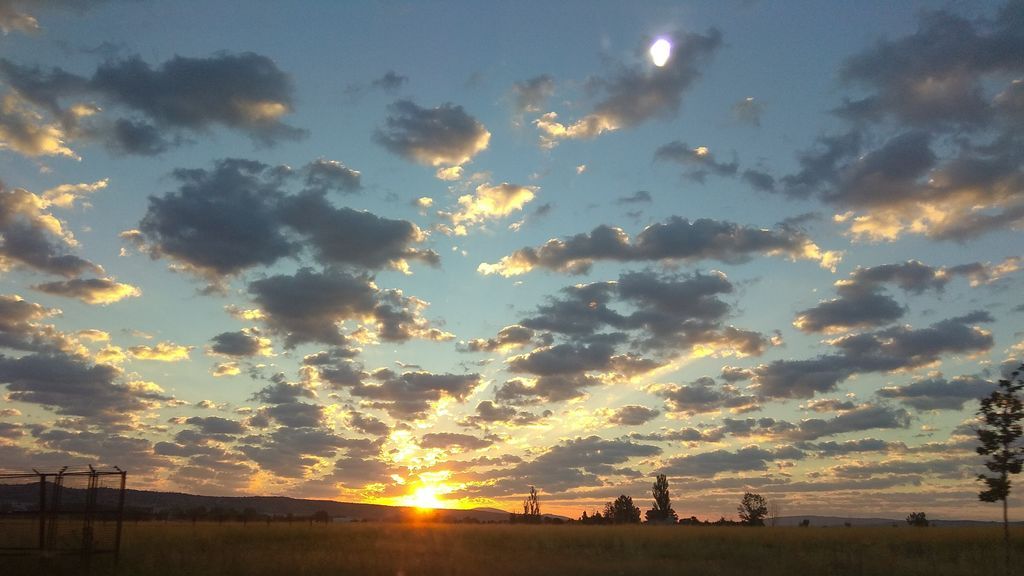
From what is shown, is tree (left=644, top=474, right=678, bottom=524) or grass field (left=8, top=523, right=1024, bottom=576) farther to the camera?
tree (left=644, top=474, right=678, bottom=524)

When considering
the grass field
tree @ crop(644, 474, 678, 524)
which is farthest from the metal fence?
tree @ crop(644, 474, 678, 524)

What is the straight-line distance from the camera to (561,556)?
39.3 m

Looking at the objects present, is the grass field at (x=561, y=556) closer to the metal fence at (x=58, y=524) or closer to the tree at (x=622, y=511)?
the metal fence at (x=58, y=524)

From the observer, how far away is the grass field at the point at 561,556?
2930cm

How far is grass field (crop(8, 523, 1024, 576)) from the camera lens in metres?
29.3

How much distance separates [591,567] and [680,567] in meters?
3.95

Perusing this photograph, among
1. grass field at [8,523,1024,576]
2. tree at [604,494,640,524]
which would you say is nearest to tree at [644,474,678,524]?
tree at [604,494,640,524]

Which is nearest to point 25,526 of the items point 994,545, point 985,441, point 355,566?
point 355,566

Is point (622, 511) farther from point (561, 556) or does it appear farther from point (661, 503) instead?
point (561, 556)

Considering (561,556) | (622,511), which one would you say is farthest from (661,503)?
(561,556)

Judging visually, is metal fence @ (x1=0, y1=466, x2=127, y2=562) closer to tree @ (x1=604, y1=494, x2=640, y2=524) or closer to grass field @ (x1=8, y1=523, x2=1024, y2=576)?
grass field @ (x1=8, y1=523, x2=1024, y2=576)

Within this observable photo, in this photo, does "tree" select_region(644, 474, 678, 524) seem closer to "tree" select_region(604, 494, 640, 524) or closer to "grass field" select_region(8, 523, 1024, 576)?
"tree" select_region(604, 494, 640, 524)

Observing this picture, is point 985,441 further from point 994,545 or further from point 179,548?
point 179,548

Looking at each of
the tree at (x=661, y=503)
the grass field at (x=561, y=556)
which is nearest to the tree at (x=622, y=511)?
the tree at (x=661, y=503)
